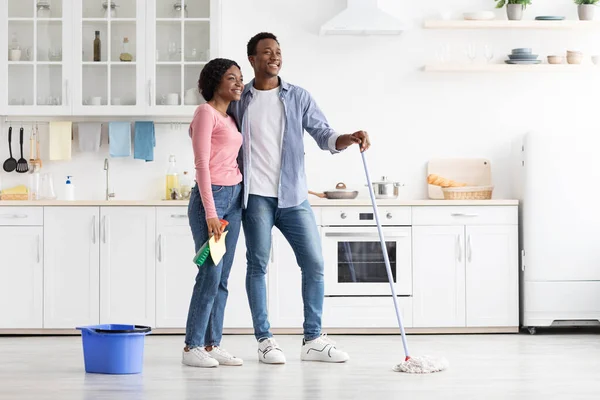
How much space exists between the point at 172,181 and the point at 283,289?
1.01 metres

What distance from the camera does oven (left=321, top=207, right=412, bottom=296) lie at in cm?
520

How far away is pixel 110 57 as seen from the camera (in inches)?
216

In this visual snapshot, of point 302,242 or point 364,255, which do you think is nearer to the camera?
point 302,242

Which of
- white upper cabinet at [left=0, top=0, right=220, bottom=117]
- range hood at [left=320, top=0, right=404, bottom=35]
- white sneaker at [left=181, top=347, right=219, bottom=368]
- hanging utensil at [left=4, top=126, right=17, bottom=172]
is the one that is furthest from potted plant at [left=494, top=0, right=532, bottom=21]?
hanging utensil at [left=4, top=126, right=17, bottom=172]

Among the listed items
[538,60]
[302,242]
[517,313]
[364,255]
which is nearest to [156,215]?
[364,255]

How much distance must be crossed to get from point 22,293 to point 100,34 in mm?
1577

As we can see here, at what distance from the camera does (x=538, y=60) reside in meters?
5.64

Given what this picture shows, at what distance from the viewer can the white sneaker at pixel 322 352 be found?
3992mm

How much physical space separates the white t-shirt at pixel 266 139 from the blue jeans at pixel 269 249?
2.8 inches

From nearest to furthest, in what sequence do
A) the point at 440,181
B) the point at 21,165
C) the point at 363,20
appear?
the point at 363,20, the point at 440,181, the point at 21,165

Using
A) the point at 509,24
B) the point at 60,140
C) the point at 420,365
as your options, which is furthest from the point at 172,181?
Answer: the point at 420,365

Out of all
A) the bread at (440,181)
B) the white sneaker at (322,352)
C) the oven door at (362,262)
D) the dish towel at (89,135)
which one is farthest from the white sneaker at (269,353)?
the dish towel at (89,135)

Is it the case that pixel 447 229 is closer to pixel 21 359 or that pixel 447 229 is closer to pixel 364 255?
pixel 364 255

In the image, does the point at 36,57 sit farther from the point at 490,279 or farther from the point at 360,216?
the point at 490,279
